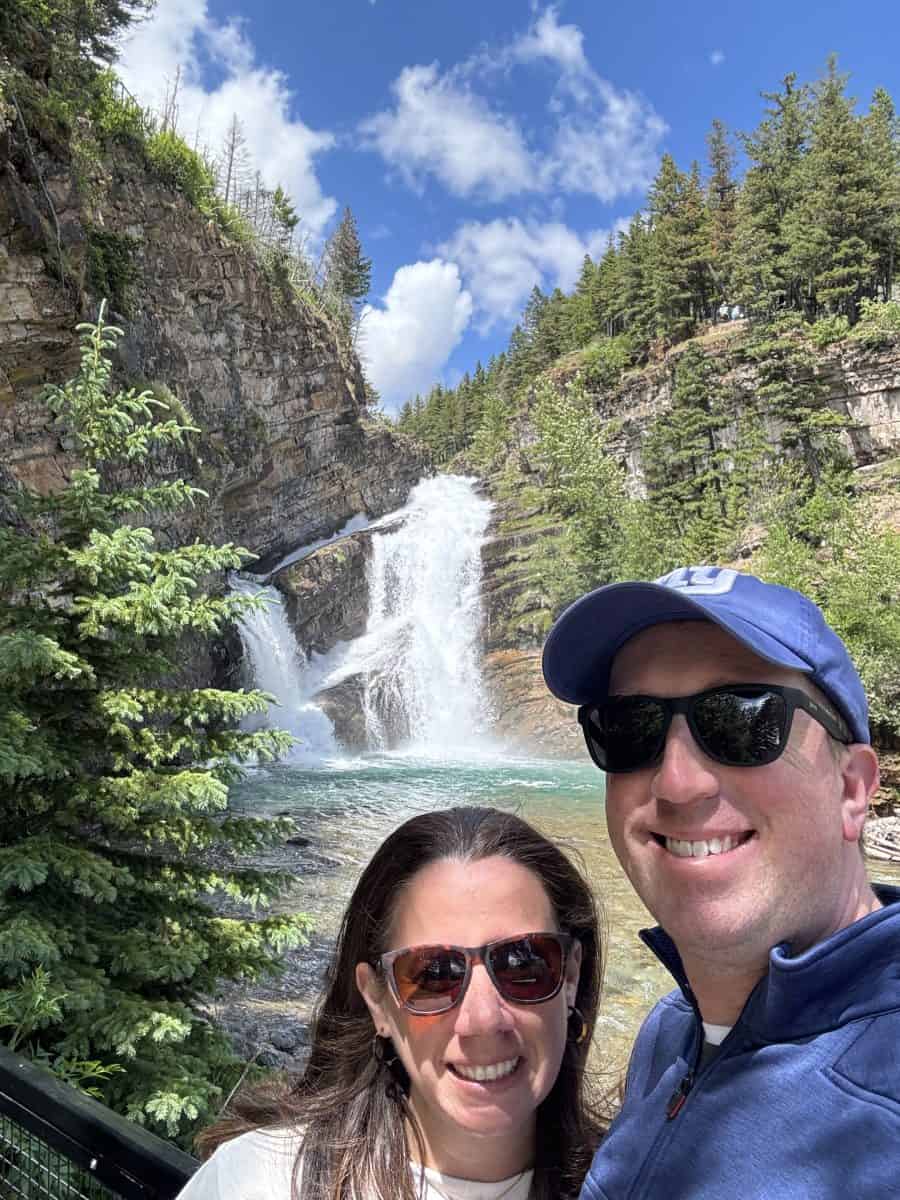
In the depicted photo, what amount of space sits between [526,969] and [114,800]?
13.6 ft

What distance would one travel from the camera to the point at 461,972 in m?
1.63

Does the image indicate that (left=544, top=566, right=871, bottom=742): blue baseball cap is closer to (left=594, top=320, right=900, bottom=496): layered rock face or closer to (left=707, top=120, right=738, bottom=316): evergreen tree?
(left=594, top=320, right=900, bottom=496): layered rock face

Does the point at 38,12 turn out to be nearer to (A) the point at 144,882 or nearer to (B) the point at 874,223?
(A) the point at 144,882

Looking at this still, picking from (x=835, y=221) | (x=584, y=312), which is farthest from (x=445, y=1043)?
(x=584, y=312)

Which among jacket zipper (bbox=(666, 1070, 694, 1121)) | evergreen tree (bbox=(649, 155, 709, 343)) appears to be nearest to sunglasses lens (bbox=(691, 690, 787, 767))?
jacket zipper (bbox=(666, 1070, 694, 1121))

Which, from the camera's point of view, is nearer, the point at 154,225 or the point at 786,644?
the point at 786,644

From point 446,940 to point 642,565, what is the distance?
35181mm

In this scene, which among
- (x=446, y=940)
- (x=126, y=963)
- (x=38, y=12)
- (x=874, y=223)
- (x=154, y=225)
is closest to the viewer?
(x=446, y=940)

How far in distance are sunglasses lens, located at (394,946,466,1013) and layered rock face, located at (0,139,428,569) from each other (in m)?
13.1

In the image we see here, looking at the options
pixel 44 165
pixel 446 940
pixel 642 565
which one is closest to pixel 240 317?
pixel 44 165

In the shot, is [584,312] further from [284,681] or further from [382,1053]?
[382,1053]

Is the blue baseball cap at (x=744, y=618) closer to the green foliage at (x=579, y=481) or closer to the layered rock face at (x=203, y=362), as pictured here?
the layered rock face at (x=203, y=362)

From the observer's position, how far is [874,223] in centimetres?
4088

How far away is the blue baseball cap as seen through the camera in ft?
3.89
